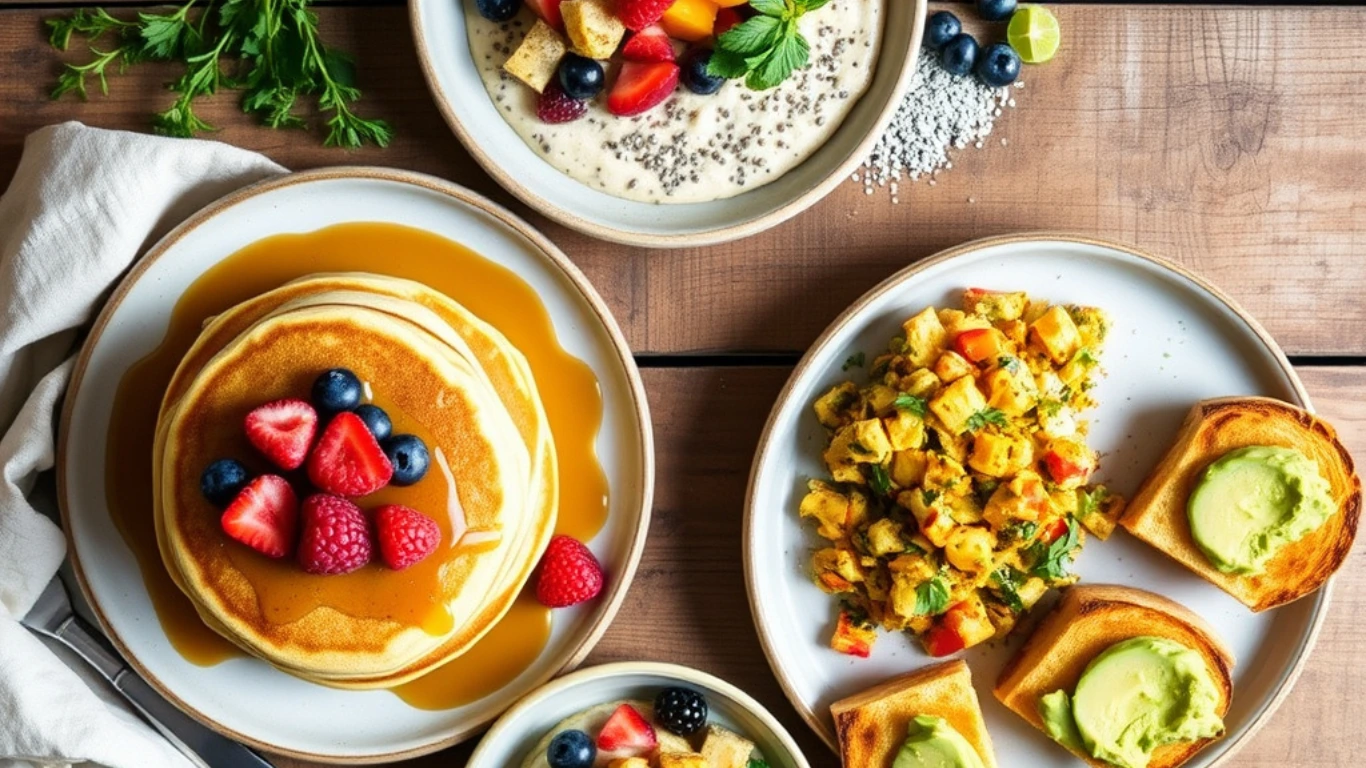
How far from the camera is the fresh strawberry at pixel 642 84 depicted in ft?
7.43

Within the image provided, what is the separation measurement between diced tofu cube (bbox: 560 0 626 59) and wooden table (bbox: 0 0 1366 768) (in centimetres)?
42

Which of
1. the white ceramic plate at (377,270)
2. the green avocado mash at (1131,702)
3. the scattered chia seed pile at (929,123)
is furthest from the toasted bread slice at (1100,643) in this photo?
the scattered chia seed pile at (929,123)

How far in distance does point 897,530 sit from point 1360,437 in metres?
1.10

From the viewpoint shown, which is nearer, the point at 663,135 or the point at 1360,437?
the point at 663,135

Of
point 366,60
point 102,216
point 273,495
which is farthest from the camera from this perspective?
point 366,60

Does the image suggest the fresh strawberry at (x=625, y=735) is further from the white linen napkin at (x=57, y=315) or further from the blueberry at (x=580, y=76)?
the blueberry at (x=580, y=76)

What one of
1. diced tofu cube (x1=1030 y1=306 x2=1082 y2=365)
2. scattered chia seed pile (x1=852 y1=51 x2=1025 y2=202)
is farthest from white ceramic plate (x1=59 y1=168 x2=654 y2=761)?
diced tofu cube (x1=1030 y1=306 x2=1082 y2=365)

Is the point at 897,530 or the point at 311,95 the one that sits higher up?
the point at 311,95

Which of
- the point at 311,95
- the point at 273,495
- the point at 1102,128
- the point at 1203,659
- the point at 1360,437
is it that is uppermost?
the point at 1102,128

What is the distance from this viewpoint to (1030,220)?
2.49 m

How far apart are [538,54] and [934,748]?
63.2 inches

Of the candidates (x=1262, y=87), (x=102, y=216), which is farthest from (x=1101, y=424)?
(x=102, y=216)

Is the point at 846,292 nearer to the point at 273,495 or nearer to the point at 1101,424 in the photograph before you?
the point at 1101,424

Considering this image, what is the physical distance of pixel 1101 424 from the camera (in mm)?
2430
